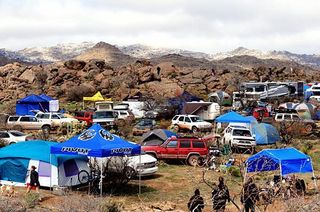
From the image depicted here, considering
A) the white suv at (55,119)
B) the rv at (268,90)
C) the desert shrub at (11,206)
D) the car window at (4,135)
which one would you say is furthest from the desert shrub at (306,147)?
the rv at (268,90)

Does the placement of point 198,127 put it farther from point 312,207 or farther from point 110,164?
point 312,207

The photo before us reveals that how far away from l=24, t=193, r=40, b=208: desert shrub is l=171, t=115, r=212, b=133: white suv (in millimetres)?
18961

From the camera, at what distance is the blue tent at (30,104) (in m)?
39.9

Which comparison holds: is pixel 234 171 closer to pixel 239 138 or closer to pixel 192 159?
pixel 192 159

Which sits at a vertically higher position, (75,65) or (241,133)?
(75,65)

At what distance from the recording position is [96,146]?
54.6 feet

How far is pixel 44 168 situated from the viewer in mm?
18078

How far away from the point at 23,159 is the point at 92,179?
8.60 feet

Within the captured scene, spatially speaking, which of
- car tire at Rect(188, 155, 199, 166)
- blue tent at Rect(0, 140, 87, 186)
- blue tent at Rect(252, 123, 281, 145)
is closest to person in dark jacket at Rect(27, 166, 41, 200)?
blue tent at Rect(0, 140, 87, 186)

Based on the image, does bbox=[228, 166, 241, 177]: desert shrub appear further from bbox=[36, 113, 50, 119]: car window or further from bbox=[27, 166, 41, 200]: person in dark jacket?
bbox=[36, 113, 50, 119]: car window

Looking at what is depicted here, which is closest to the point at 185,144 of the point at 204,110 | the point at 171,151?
the point at 171,151

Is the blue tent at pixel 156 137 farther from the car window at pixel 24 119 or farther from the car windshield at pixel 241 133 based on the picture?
the car window at pixel 24 119

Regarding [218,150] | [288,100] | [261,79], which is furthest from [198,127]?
[261,79]

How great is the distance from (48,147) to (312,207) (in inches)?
437
